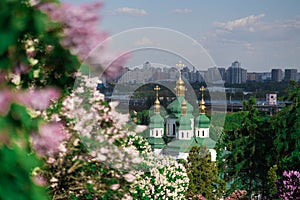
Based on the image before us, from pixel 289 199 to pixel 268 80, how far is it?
4794 millimetres

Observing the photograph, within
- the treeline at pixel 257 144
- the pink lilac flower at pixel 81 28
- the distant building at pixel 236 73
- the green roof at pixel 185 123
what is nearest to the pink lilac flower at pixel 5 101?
the pink lilac flower at pixel 81 28

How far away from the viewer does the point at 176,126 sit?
175 inches

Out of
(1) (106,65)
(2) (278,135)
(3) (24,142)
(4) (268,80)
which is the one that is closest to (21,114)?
(3) (24,142)

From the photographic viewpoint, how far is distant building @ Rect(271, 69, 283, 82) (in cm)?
957

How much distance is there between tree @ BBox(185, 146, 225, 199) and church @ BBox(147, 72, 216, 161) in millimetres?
771

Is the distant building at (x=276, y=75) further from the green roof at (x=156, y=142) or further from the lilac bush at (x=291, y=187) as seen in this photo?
the green roof at (x=156, y=142)

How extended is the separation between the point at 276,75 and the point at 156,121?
616 centimetres

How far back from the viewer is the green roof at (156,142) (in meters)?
4.11

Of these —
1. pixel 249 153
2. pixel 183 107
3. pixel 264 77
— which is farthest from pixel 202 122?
pixel 264 77

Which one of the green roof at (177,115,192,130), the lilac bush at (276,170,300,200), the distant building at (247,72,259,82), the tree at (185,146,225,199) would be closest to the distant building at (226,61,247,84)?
the distant building at (247,72,259,82)

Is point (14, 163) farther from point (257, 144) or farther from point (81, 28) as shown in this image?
point (257, 144)

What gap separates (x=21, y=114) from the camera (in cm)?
84

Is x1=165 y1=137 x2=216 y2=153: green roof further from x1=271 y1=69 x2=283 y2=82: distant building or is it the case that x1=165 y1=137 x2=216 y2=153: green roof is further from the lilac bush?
x1=271 y1=69 x2=283 y2=82: distant building

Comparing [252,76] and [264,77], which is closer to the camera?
[252,76]
